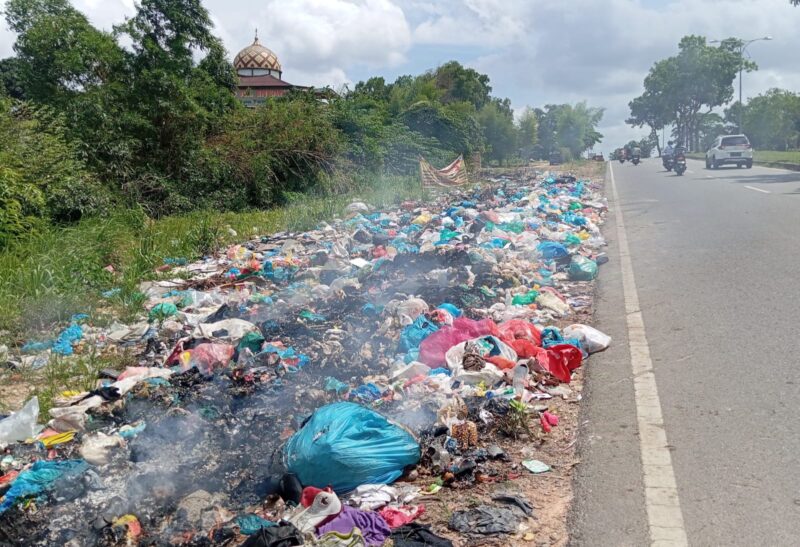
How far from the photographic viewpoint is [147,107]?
52.2ft

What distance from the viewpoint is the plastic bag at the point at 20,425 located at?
434cm

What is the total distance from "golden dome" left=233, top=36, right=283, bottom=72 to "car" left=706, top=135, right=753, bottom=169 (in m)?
30.4

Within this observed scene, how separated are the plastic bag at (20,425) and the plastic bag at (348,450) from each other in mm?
1914

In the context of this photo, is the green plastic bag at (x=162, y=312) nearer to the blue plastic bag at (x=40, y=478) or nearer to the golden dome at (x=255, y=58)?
the blue plastic bag at (x=40, y=478)

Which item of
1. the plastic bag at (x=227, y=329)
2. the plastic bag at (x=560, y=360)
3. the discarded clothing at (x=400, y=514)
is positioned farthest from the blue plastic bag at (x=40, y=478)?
the plastic bag at (x=560, y=360)

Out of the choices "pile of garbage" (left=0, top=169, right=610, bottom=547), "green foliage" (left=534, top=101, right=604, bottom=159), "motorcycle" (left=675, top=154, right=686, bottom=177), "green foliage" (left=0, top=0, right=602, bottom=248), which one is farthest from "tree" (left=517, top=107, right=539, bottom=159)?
"pile of garbage" (left=0, top=169, right=610, bottom=547)

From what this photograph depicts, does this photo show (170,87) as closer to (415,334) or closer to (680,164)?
(415,334)

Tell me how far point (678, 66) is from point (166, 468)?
85.7 metres

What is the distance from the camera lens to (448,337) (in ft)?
18.1

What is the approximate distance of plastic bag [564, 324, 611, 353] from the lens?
18.1ft

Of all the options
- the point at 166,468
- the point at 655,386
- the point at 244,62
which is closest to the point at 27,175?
the point at 166,468

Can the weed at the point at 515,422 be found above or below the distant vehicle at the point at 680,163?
below

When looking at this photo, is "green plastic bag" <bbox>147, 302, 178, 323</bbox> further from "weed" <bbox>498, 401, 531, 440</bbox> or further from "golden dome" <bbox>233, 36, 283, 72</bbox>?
"golden dome" <bbox>233, 36, 283, 72</bbox>

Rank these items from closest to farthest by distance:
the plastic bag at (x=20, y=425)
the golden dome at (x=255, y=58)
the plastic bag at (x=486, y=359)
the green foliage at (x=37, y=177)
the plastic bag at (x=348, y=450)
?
the plastic bag at (x=348, y=450), the plastic bag at (x=20, y=425), the plastic bag at (x=486, y=359), the green foliage at (x=37, y=177), the golden dome at (x=255, y=58)
